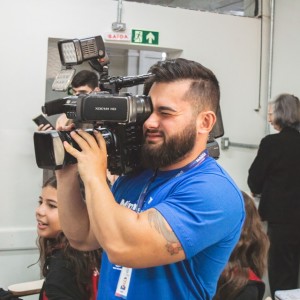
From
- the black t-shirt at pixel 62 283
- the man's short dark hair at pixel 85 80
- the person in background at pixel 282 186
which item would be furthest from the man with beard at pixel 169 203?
the person in background at pixel 282 186

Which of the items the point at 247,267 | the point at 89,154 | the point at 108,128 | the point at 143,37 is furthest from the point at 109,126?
the point at 143,37

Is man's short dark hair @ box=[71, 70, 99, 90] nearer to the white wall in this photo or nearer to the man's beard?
the white wall

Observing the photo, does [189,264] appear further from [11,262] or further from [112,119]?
[11,262]

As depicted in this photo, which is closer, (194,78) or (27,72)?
(194,78)

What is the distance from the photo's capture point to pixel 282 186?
276 cm

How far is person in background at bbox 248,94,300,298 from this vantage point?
2.74 m

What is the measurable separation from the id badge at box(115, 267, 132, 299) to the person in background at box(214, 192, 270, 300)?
54 cm

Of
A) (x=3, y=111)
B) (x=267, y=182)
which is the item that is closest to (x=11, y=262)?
(x=3, y=111)

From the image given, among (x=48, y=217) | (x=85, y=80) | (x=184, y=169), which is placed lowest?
(x=48, y=217)

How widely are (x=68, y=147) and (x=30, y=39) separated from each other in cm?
205

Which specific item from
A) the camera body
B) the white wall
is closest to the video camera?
the camera body

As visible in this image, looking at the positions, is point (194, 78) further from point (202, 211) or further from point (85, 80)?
point (85, 80)

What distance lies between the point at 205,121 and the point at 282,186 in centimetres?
191

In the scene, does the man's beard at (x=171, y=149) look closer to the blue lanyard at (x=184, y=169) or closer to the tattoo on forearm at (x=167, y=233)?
the blue lanyard at (x=184, y=169)
